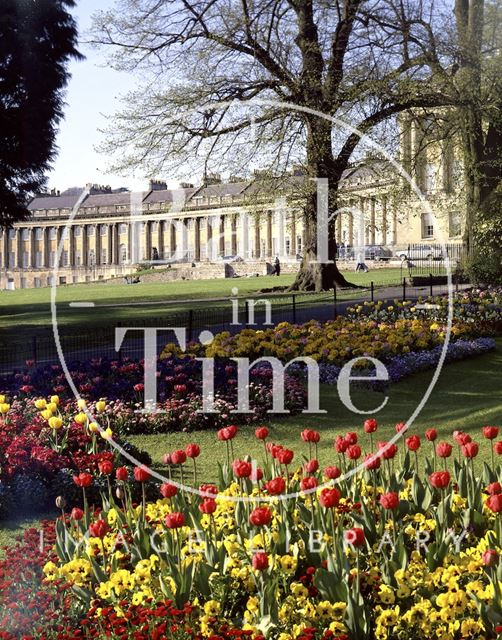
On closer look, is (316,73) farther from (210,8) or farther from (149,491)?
(149,491)

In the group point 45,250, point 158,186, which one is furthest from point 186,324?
point 45,250

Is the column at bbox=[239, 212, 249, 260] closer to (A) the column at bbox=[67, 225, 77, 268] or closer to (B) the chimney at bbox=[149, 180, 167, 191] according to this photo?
(B) the chimney at bbox=[149, 180, 167, 191]

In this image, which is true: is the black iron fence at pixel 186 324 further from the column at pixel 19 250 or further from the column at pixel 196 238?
the column at pixel 19 250

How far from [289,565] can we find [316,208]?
23.3 meters

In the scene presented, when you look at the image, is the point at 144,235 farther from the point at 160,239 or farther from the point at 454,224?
the point at 454,224

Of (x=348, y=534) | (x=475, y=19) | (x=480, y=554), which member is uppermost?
(x=475, y=19)

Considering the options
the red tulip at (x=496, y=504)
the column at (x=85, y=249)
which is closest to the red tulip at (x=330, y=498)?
the red tulip at (x=496, y=504)

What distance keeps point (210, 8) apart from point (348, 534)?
82.5ft

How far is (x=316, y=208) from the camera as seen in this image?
2694 cm

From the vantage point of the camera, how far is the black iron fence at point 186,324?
15836 mm

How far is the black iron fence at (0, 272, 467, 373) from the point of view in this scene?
1584 centimetres

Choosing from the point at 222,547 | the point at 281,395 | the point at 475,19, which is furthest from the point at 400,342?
the point at 475,19

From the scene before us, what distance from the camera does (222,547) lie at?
14.5ft

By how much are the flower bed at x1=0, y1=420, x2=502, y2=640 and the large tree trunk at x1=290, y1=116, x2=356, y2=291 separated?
814 inches
